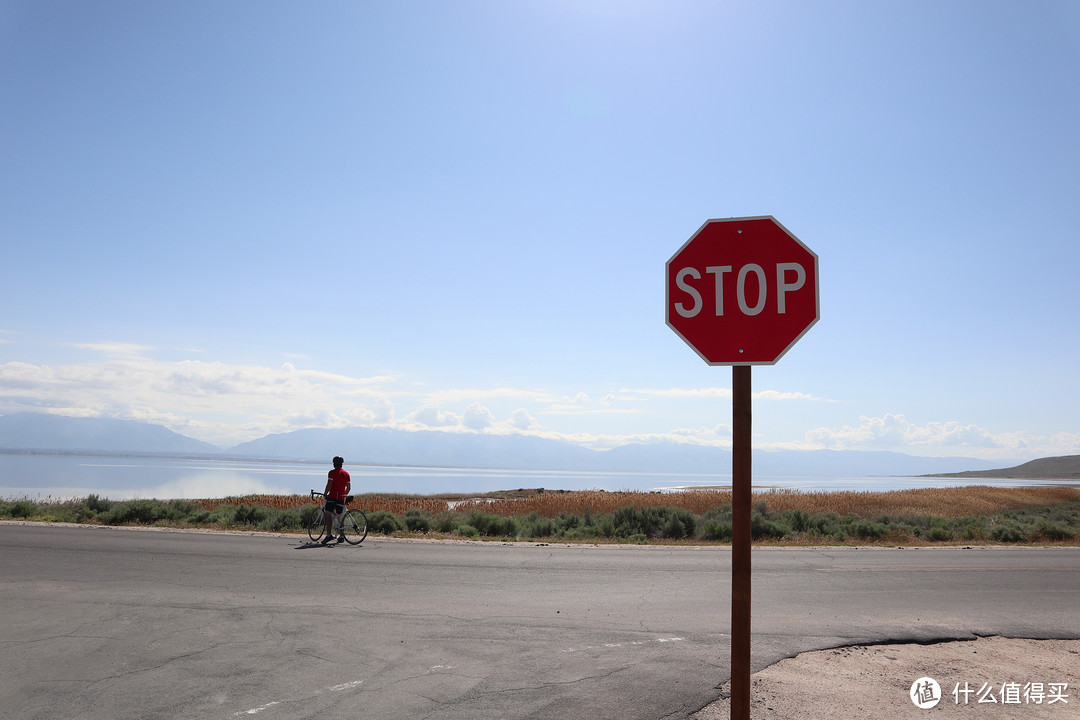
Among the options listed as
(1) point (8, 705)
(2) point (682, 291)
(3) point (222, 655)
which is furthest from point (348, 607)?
(2) point (682, 291)

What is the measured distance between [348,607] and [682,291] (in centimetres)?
704

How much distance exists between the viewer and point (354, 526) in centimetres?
1647

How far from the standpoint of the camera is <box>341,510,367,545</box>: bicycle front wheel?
16281 mm

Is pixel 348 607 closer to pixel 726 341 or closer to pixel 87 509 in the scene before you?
pixel 726 341

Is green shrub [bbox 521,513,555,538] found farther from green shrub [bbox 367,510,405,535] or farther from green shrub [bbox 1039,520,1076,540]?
green shrub [bbox 1039,520,1076,540]

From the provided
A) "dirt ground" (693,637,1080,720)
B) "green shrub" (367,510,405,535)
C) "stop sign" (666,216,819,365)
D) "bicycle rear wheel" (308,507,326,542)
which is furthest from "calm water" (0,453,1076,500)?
"stop sign" (666,216,819,365)

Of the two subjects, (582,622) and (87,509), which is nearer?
(582,622)

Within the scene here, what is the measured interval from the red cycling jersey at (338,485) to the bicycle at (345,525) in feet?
0.95

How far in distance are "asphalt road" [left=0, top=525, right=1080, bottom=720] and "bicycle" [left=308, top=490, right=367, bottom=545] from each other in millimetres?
1711

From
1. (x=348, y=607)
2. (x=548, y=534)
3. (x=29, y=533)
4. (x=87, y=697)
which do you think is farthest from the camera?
(x=548, y=534)

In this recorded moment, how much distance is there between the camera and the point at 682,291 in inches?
144

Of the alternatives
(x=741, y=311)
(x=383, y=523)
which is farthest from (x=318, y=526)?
(x=741, y=311)

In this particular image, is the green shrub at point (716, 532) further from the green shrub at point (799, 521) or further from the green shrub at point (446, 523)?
the green shrub at point (446, 523)

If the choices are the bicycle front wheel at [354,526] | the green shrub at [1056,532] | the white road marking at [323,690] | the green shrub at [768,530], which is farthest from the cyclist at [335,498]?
the green shrub at [1056,532]
